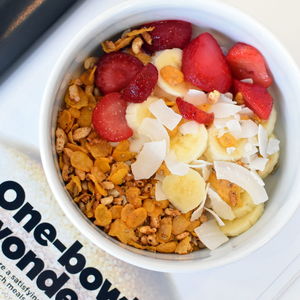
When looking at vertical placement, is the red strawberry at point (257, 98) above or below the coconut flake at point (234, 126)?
above

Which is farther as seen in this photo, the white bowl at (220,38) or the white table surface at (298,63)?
the white table surface at (298,63)

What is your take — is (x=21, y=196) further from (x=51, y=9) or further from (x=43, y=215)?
(x=51, y=9)

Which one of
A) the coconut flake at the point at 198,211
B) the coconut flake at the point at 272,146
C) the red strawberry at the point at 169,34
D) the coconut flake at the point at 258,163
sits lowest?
→ the coconut flake at the point at 198,211

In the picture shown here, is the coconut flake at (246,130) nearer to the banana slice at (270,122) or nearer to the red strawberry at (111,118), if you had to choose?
the banana slice at (270,122)

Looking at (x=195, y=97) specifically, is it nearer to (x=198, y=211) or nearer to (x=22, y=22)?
(x=198, y=211)

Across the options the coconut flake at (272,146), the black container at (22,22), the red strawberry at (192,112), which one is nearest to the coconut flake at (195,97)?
the red strawberry at (192,112)
